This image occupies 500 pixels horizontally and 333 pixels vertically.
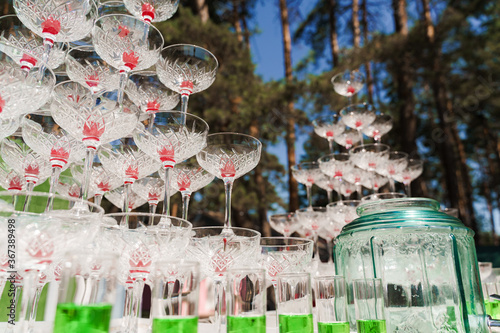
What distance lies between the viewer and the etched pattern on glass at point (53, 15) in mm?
779

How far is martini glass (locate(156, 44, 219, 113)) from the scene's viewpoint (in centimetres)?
109

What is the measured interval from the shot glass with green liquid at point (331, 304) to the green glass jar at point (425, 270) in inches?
1.3

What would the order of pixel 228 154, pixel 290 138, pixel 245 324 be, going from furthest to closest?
pixel 290 138 < pixel 228 154 < pixel 245 324

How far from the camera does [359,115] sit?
189 cm

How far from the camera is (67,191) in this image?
3.56 feet

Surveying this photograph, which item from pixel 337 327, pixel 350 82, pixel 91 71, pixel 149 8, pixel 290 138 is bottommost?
pixel 337 327

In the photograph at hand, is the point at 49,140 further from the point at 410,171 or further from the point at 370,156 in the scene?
the point at 410,171

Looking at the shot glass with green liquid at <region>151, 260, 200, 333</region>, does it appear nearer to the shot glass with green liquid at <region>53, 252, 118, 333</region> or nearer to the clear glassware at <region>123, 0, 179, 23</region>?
the shot glass with green liquid at <region>53, 252, 118, 333</region>

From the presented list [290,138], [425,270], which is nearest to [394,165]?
[425,270]

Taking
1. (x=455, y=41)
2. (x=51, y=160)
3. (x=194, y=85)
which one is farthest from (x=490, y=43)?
(x=51, y=160)

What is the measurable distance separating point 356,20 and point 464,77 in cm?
282

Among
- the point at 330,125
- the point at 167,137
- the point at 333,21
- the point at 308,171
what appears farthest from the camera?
the point at 333,21

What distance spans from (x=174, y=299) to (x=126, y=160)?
49cm

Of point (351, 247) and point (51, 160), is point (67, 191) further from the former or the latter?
point (351, 247)
